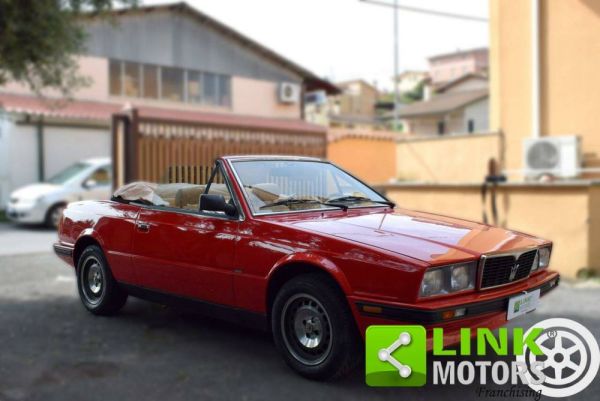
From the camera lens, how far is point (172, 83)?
75.2ft

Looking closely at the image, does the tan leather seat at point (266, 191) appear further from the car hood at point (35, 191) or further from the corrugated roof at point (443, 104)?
the corrugated roof at point (443, 104)

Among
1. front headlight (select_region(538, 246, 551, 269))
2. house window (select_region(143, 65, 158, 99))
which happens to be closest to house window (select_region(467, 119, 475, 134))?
house window (select_region(143, 65, 158, 99))

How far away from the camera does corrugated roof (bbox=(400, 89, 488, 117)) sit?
34250 mm

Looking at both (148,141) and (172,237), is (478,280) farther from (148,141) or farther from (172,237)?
(148,141)

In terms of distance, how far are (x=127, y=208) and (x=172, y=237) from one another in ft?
2.71

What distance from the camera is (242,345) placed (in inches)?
188

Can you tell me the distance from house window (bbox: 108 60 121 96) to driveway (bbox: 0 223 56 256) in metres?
7.49

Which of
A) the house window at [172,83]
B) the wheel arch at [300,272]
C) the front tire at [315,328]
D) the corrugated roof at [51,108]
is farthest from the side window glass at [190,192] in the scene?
the house window at [172,83]

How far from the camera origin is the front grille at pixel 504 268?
3.80 metres

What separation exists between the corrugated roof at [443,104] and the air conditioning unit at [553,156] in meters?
25.6

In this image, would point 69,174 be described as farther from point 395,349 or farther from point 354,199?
point 395,349

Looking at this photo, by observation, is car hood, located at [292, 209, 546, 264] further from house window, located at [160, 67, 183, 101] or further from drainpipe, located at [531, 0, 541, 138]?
house window, located at [160, 67, 183, 101]

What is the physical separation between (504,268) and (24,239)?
34.9 feet

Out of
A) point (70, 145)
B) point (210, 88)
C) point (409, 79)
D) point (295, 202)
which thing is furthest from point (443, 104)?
point (409, 79)
